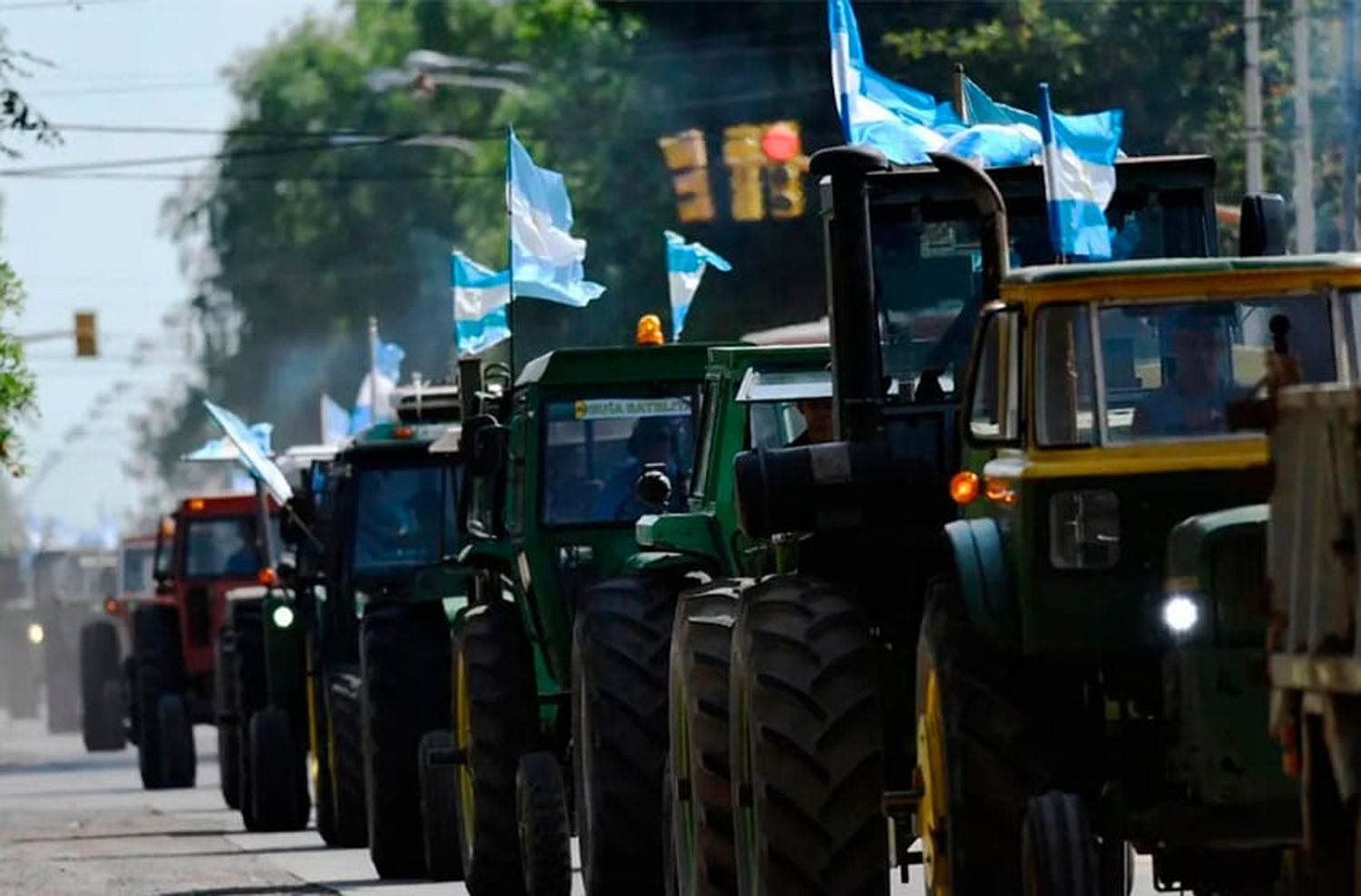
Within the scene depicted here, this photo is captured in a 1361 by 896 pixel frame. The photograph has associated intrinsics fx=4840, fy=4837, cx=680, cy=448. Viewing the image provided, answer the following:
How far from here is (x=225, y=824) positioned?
1258 inches

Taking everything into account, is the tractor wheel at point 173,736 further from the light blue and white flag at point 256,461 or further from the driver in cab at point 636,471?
the driver in cab at point 636,471

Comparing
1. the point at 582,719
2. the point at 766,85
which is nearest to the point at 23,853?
the point at 582,719

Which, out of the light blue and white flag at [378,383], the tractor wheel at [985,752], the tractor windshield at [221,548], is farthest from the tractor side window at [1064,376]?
the tractor windshield at [221,548]

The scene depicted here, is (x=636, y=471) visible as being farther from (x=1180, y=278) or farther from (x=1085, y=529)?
(x=1085, y=529)

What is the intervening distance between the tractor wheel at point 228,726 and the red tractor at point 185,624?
407cm

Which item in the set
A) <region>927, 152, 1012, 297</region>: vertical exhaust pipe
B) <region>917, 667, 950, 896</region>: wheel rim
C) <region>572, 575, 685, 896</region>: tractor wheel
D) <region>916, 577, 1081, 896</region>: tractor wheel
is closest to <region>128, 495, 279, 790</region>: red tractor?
<region>572, 575, 685, 896</region>: tractor wheel

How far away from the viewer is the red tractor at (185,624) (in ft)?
129

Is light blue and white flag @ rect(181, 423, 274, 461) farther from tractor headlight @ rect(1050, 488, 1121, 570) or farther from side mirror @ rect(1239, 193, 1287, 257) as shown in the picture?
tractor headlight @ rect(1050, 488, 1121, 570)

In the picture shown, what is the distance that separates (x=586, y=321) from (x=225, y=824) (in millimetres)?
28213

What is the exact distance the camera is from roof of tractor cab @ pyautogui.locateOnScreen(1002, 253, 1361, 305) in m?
13.4

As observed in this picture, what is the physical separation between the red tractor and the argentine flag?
18.4m

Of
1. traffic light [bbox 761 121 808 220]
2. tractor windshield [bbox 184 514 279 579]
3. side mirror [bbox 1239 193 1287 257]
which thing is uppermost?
traffic light [bbox 761 121 808 220]

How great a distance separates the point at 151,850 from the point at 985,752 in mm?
15239

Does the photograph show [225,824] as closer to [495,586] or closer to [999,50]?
[495,586]
